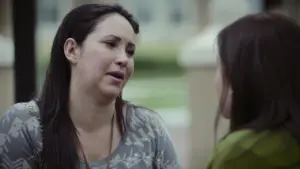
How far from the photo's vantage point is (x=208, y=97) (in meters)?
4.09

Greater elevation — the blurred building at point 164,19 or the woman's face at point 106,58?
the woman's face at point 106,58

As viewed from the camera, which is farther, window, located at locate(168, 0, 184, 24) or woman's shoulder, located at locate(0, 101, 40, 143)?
window, located at locate(168, 0, 184, 24)

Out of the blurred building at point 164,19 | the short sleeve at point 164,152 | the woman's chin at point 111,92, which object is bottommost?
the blurred building at point 164,19

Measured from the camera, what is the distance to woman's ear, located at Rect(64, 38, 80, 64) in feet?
5.27

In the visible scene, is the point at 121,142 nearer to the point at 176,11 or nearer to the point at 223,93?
the point at 223,93

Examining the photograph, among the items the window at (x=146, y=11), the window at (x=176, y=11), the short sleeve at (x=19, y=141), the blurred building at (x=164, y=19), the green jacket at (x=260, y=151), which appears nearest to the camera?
the green jacket at (x=260, y=151)

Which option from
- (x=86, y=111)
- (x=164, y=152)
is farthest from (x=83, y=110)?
(x=164, y=152)

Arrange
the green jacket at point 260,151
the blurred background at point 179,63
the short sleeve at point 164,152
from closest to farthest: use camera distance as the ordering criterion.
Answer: the green jacket at point 260,151 < the short sleeve at point 164,152 < the blurred background at point 179,63

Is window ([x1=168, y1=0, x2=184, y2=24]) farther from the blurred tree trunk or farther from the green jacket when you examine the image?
the green jacket

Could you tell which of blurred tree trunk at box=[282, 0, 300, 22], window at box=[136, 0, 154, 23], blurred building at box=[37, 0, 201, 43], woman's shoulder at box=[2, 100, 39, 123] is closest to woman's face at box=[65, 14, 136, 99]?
woman's shoulder at box=[2, 100, 39, 123]

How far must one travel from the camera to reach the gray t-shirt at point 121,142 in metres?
1.57

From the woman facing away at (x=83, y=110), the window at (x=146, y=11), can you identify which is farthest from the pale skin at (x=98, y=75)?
the window at (x=146, y=11)

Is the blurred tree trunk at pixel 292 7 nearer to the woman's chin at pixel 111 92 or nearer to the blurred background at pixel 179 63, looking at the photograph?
the blurred background at pixel 179 63

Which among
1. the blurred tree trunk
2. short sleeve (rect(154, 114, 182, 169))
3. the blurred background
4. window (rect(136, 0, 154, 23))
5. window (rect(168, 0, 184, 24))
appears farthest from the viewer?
window (rect(136, 0, 154, 23))
